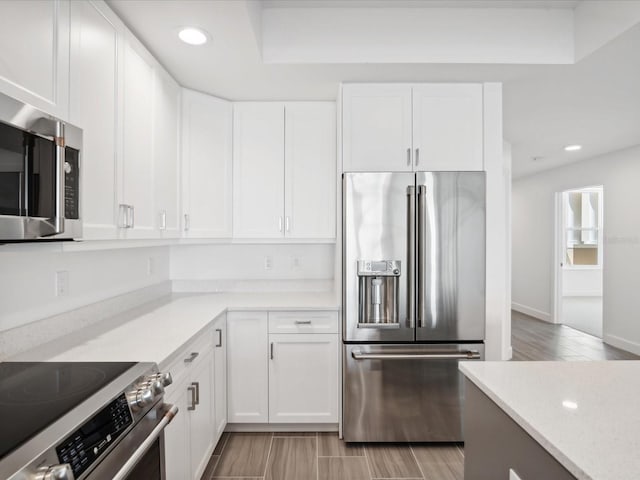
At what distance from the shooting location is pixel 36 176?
106 cm

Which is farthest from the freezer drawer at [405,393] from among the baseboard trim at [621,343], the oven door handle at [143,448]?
the baseboard trim at [621,343]

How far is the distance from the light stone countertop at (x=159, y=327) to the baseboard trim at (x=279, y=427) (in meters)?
0.80

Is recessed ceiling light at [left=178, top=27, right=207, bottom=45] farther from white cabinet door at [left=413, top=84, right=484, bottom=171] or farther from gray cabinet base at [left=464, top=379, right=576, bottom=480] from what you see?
gray cabinet base at [left=464, top=379, right=576, bottom=480]

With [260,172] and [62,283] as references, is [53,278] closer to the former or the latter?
[62,283]

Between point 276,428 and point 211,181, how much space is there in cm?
178

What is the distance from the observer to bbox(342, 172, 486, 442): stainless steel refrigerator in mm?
2275

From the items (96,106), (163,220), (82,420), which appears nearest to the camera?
(82,420)

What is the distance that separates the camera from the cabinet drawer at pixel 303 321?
239 cm

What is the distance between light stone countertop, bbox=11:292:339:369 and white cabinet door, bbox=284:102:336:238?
0.56 metres

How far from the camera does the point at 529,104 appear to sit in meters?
2.90

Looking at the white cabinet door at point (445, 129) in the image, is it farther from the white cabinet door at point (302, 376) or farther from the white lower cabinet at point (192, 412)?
the white lower cabinet at point (192, 412)

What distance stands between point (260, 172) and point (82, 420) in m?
2.10

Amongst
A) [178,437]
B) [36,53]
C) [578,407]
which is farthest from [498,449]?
[36,53]

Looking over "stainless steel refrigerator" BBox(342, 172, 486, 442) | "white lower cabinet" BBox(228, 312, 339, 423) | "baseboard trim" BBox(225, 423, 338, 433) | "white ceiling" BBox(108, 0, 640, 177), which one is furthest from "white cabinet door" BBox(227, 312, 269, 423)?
"white ceiling" BBox(108, 0, 640, 177)
